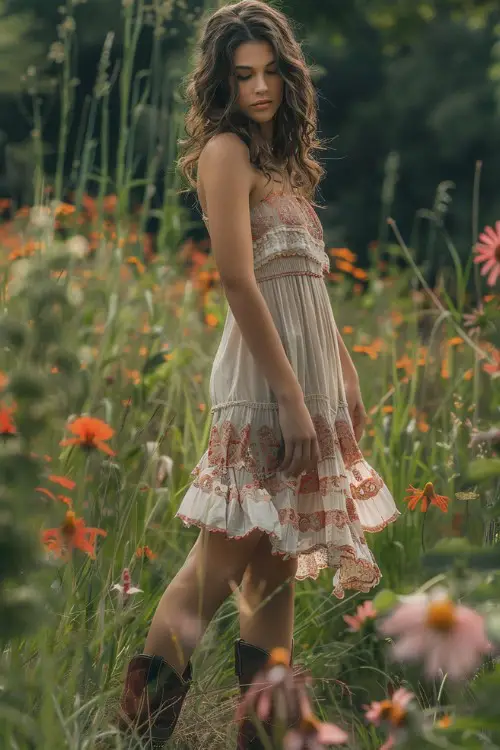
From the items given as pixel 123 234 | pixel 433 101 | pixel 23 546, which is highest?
A: pixel 433 101

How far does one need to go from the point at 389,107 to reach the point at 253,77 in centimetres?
910

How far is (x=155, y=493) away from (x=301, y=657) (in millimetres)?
473

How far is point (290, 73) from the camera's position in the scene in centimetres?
190

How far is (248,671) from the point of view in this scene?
6.01 ft

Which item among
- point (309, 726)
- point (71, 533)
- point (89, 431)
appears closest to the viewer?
point (309, 726)

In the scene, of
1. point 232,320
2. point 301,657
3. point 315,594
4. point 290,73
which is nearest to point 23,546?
point 232,320

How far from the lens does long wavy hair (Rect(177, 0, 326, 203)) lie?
187 cm

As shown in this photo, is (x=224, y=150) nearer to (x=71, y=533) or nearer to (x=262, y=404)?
(x=262, y=404)

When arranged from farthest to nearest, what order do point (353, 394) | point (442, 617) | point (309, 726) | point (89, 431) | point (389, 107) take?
point (389, 107), point (353, 394), point (89, 431), point (309, 726), point (442, 617)

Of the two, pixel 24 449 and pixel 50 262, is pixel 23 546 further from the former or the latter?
pixel 50 262

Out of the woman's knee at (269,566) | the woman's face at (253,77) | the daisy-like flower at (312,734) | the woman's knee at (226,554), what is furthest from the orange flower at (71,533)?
the woman's face at (253,77)

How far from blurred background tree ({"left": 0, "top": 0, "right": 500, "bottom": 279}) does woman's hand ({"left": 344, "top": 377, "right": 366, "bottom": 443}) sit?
295 inches

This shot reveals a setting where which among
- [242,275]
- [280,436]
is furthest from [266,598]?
[242,275]

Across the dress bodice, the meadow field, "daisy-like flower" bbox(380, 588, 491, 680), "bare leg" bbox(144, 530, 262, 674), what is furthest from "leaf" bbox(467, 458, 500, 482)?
the dress bodice
